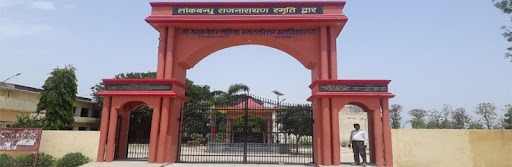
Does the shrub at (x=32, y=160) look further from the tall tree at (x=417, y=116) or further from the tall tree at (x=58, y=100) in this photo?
the tall tree at (x=417, y=116)

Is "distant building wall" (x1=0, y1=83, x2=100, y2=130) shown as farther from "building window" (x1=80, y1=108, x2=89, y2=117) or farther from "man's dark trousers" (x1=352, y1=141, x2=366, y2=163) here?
"man's dark trousers" (x1=352, y1=141, x2=366, y2=163)

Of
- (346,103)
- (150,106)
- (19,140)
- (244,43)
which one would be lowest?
(19,140)

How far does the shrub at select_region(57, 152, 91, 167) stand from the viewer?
1104 centimetres

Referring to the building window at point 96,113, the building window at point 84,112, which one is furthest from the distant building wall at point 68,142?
the building window at point 96,113

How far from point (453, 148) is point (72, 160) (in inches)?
481

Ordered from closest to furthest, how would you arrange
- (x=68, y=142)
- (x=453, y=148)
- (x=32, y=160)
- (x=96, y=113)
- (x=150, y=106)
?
(x=453, y=148)
(x=150, y=106)
(x=32, y=160)
(x=68, y=142)
(x=96, y=113)

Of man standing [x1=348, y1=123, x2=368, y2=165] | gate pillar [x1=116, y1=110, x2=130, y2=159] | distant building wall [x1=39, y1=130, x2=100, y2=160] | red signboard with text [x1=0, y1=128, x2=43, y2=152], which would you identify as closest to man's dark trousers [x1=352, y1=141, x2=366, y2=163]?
man standing [x1=348, y1=123, x2=368, y2=165]

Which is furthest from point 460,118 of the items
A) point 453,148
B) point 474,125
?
point 453,148

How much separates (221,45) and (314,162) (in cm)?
528

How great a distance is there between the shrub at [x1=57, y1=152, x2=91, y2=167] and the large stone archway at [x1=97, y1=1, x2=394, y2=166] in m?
0.72

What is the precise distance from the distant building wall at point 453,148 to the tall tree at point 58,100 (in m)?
24.9

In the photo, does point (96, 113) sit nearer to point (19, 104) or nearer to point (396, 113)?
point (19, 104)

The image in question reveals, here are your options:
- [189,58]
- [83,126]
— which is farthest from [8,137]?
[83,126]

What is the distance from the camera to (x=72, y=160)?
1105cm
